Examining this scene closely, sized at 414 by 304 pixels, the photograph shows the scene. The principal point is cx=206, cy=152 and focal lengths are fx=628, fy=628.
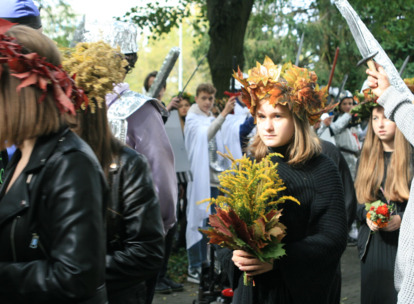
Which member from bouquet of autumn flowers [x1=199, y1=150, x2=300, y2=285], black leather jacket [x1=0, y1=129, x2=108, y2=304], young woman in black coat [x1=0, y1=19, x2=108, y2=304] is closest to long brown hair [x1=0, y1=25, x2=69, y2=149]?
young woman in black coat [x1=0, y1=19, x2=108, y2=304]

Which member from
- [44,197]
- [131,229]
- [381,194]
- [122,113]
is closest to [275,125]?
[122,113]

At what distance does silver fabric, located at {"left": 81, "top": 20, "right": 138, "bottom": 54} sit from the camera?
13.9 feet

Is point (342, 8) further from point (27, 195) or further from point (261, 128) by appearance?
point (27, 195)

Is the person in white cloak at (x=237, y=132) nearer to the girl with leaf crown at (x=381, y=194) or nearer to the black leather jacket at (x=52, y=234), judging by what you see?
the girl with leaf crown at (x=381, y=194)

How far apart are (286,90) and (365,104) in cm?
194

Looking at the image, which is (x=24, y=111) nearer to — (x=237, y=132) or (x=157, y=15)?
(x=237, y=132)

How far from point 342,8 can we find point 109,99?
1570 millimetres

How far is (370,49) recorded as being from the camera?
352cm

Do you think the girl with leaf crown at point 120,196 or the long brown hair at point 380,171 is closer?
the girl with leaf crown at point 120,196

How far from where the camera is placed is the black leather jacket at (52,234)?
1987 millimetres

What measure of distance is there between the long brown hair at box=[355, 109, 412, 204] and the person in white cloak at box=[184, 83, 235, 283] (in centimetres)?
348

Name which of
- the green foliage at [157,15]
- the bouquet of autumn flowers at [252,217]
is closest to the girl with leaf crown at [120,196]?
the bouquet of autumn flowers at [252,217]

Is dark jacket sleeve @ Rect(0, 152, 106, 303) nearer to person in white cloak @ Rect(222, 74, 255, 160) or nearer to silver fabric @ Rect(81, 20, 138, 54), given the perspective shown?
silver fabric @ Rect(81, 20, 138, 54)

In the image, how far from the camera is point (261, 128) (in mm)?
3760
